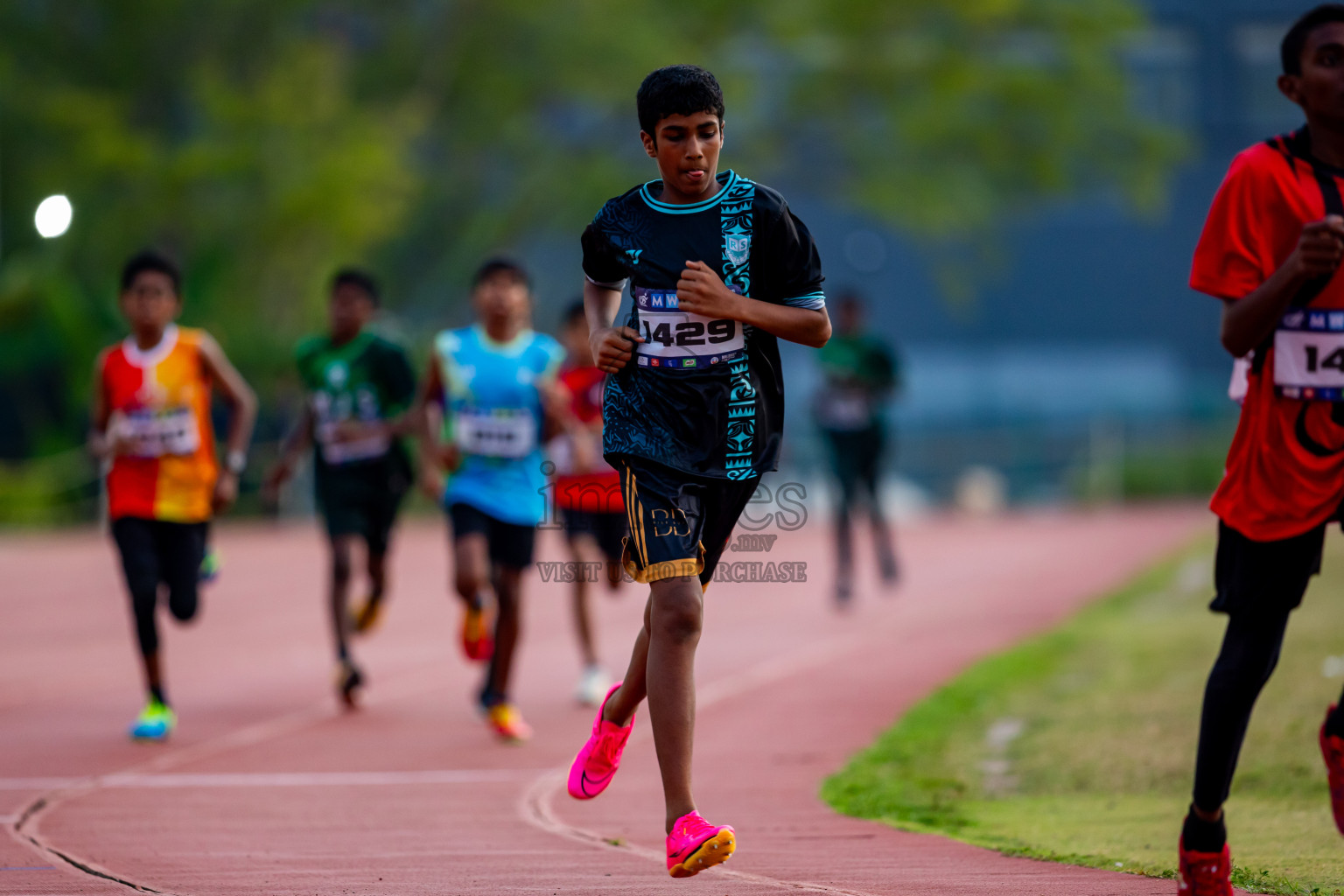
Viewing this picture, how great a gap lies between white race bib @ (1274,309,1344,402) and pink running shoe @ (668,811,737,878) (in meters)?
1.77

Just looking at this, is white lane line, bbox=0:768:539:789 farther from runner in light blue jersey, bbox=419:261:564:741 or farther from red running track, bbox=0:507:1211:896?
runner in light blue jersey, bbox=419:261:564:741

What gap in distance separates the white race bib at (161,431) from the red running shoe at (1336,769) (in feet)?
18.2

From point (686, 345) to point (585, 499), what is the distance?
506cm

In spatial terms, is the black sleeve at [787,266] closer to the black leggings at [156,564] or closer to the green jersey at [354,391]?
the black leggings at [156,564]

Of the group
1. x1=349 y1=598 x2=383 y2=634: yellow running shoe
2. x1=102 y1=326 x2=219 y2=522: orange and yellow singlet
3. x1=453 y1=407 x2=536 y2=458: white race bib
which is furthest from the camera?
x1=349 y1=598 x2=383 y2=634: yellow running shoe

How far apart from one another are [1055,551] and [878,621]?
8.50 m

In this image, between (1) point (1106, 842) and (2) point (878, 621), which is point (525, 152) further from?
(1) point (1106, 842)

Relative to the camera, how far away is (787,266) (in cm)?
477

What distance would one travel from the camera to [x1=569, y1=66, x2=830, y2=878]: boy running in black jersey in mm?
4613

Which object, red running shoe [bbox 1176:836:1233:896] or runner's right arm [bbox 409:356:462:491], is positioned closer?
red running shoe [bbox 1176:836:1233:896]

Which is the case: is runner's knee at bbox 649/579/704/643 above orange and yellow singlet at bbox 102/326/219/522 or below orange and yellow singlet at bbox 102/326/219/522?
below

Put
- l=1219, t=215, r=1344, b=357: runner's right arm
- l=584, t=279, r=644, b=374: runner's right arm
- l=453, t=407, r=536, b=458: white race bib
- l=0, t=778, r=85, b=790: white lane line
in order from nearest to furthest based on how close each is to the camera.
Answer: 1. l=1219, t=215, r=1344, b=357: runner's right arm
2. l=584, t=279, r=644, b=374: runner's right arm
3. l=0, t=778, r=85, b=790: white lane line
4. l=453, t=407, r=536, b=458: white race bib

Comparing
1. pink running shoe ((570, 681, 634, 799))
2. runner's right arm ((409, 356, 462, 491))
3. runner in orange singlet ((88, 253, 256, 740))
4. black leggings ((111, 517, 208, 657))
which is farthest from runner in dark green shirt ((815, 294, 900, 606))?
pink running shoe ((570, 681, 634, 799))

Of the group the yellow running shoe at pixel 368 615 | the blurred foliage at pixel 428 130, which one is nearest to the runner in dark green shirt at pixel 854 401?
the yellow running shoe at pixel 368 615
